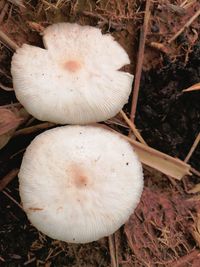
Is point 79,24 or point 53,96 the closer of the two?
point 53,96

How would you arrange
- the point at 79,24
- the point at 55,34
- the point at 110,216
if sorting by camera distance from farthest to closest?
the point at 79,24 < the point at 55,34 < the point at 110,216

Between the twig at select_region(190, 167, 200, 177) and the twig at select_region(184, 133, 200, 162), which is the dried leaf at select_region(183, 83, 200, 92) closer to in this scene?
the twig at select_region(184, 133, 200, 162)

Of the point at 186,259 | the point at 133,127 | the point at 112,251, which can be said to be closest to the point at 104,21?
the point at 133,127

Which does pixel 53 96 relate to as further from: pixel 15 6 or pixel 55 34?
pixel 15 6

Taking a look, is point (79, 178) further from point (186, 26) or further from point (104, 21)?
point (186, 26)

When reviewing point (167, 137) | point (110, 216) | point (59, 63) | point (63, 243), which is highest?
point (59, 63)

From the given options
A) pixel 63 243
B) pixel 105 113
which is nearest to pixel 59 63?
Result: pixel 105 113

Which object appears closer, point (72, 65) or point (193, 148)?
point (72, 65)
